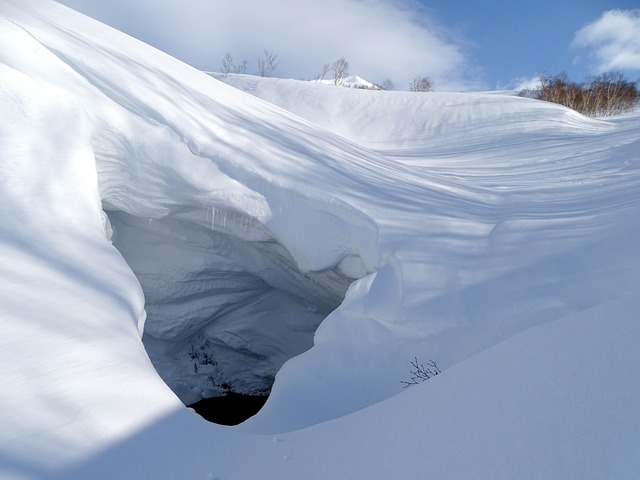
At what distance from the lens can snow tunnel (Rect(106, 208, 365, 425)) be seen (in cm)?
418

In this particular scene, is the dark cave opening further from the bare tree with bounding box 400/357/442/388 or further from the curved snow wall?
the bare tree with bounding box 400/357/442/388

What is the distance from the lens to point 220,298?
513 centimetres

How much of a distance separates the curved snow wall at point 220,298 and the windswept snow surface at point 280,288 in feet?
0.10

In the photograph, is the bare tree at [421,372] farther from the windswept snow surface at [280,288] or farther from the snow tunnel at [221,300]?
the snow tunnel at [221,300]

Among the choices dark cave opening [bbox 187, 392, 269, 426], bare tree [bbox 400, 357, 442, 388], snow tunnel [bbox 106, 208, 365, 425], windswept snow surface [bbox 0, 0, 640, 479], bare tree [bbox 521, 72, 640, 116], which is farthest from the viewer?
bare tree [bbox 521, 72, 640, 116]

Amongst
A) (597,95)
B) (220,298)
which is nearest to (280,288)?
(220,298)

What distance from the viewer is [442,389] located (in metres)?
1.58

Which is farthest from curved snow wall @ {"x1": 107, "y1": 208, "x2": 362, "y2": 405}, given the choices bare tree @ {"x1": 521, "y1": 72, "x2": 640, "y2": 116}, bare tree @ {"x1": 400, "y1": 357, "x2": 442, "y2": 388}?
bare tree @ {"x1": 521, "y1": 72, "x2": 640, "y2": 116}

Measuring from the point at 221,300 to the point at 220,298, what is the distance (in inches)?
1.5

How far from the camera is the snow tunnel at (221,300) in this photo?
4.18 metres

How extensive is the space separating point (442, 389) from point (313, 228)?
2.14 meters

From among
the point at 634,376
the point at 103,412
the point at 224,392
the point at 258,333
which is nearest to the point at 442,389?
the point at 634,376

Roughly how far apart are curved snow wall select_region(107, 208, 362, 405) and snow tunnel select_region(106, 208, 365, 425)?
1cm

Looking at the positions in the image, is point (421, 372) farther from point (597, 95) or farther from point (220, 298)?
point (597, 95)
